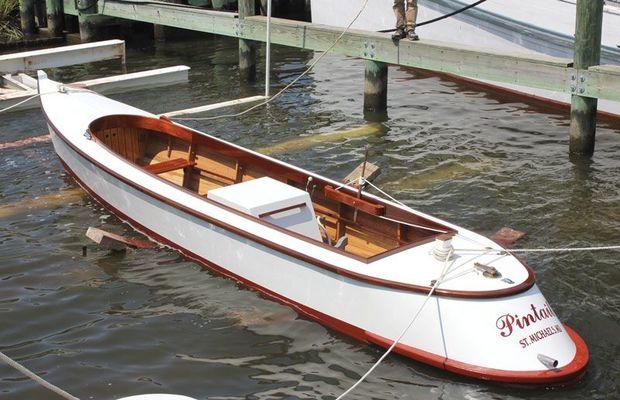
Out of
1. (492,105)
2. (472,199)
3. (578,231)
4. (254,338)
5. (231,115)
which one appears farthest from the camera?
(492,105)

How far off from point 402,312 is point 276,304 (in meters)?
1.54

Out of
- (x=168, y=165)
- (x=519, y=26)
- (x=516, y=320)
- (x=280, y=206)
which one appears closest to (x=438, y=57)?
(x=519, y=26)

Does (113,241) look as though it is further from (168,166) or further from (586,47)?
(586,47)

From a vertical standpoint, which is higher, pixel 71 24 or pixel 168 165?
pixel 71 24

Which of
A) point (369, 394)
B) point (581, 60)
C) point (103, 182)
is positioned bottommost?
point (369, 394)

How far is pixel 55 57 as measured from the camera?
16438 mm

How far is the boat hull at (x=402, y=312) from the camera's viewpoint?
6.89m

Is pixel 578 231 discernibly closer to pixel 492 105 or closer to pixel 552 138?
pixel 552 138

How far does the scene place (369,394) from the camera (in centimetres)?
705

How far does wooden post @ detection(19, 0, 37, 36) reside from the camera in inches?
810

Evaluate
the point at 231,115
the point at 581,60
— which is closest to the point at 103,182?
the point at 231,115

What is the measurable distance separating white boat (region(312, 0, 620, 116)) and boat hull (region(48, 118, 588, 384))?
7.55m

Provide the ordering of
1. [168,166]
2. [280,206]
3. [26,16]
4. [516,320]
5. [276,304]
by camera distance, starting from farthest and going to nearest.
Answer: [26,16]
[168,166]
[280,206]
[276,304]
[516,320]

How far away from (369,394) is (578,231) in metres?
4.06
